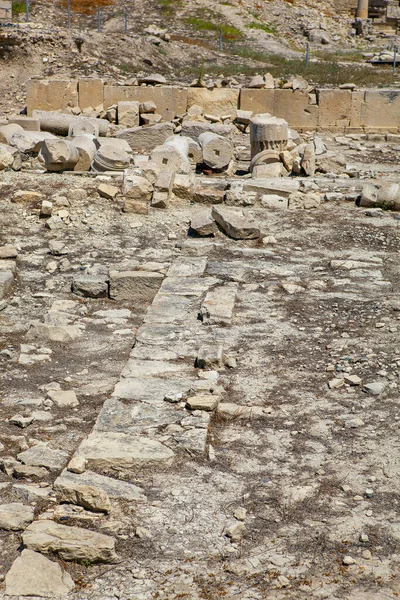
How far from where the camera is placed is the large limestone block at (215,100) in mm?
19984

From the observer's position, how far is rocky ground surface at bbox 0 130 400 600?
4602mm

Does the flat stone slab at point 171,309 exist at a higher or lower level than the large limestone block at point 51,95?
A: lower

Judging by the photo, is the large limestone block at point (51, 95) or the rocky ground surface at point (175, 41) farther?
the rocky ground surface at point (175, 41)

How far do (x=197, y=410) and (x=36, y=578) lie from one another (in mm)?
2135

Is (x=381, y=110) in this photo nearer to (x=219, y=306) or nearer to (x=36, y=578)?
(x=219, y=306)

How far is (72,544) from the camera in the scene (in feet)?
15.1

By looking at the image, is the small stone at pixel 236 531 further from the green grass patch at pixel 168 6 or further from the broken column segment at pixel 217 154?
the green grass patch at pixel 168 6

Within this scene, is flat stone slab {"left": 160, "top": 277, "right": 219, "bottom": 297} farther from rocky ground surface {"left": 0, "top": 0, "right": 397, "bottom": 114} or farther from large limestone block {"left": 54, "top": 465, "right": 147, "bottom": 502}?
rocky ground surface {"left": 0, "top": 0, "right": 397, "bottom": 114}

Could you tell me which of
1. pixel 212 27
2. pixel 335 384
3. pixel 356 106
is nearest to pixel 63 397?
pixel 335 384

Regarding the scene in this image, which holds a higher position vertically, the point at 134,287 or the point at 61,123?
the point at 61,123

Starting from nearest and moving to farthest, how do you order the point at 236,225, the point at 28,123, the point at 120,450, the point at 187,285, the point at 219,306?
the point at 120,450 < the point at 219,306 < the point at 187,285 < the point at 236,225 < the point at 28,123

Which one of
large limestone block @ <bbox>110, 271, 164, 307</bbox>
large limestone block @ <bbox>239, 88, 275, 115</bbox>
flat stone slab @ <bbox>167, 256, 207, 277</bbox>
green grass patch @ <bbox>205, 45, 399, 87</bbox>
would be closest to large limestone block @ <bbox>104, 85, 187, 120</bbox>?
large limestone block @ <bbox>239, 88, 275, 115</bbox>

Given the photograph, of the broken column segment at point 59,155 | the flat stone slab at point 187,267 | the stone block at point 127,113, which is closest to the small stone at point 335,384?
the flat stone slab at point 187,267

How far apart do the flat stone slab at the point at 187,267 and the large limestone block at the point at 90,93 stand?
36.8 ft
